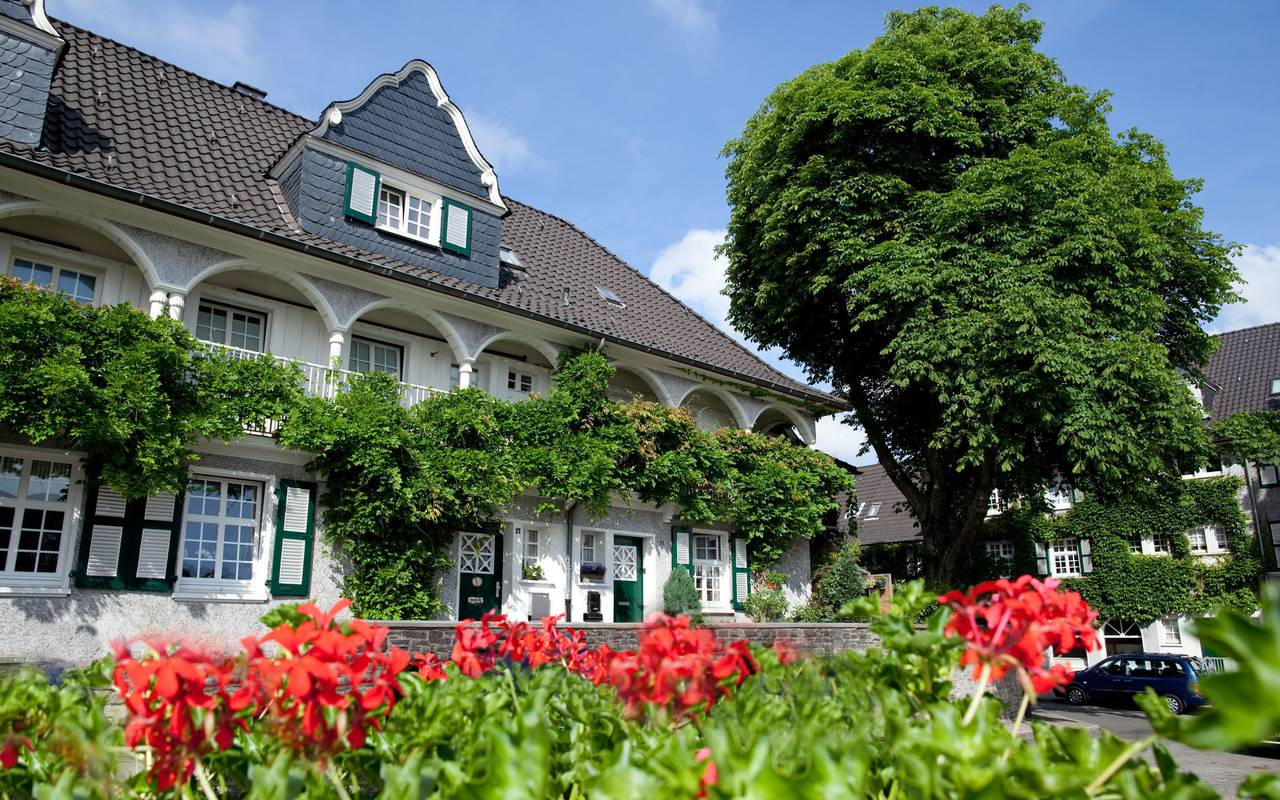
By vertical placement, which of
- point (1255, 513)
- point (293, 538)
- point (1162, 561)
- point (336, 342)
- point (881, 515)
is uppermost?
point (336, 342)

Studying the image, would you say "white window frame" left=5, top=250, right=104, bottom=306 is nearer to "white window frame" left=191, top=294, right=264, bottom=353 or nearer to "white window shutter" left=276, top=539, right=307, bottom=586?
"white window frame" left=191, top=294, right=264, bottom=353

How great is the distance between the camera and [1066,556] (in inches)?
1432

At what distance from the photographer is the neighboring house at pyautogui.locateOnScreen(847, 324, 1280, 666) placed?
107 ft

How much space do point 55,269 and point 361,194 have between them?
470 cm

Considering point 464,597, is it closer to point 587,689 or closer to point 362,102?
point 362,102

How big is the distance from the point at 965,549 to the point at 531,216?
43.9 feet

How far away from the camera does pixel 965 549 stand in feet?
71.8

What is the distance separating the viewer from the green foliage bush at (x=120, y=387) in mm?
10062

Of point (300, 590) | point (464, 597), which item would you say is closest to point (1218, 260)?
point (464, 597)

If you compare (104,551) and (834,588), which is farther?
(834,588)

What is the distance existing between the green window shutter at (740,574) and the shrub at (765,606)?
24cm

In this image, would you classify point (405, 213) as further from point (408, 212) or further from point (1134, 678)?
point (1134, 678)

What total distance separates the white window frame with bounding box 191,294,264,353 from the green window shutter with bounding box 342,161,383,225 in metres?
2.24

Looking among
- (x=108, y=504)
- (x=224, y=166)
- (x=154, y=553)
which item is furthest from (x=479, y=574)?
(x=224, y=166)
